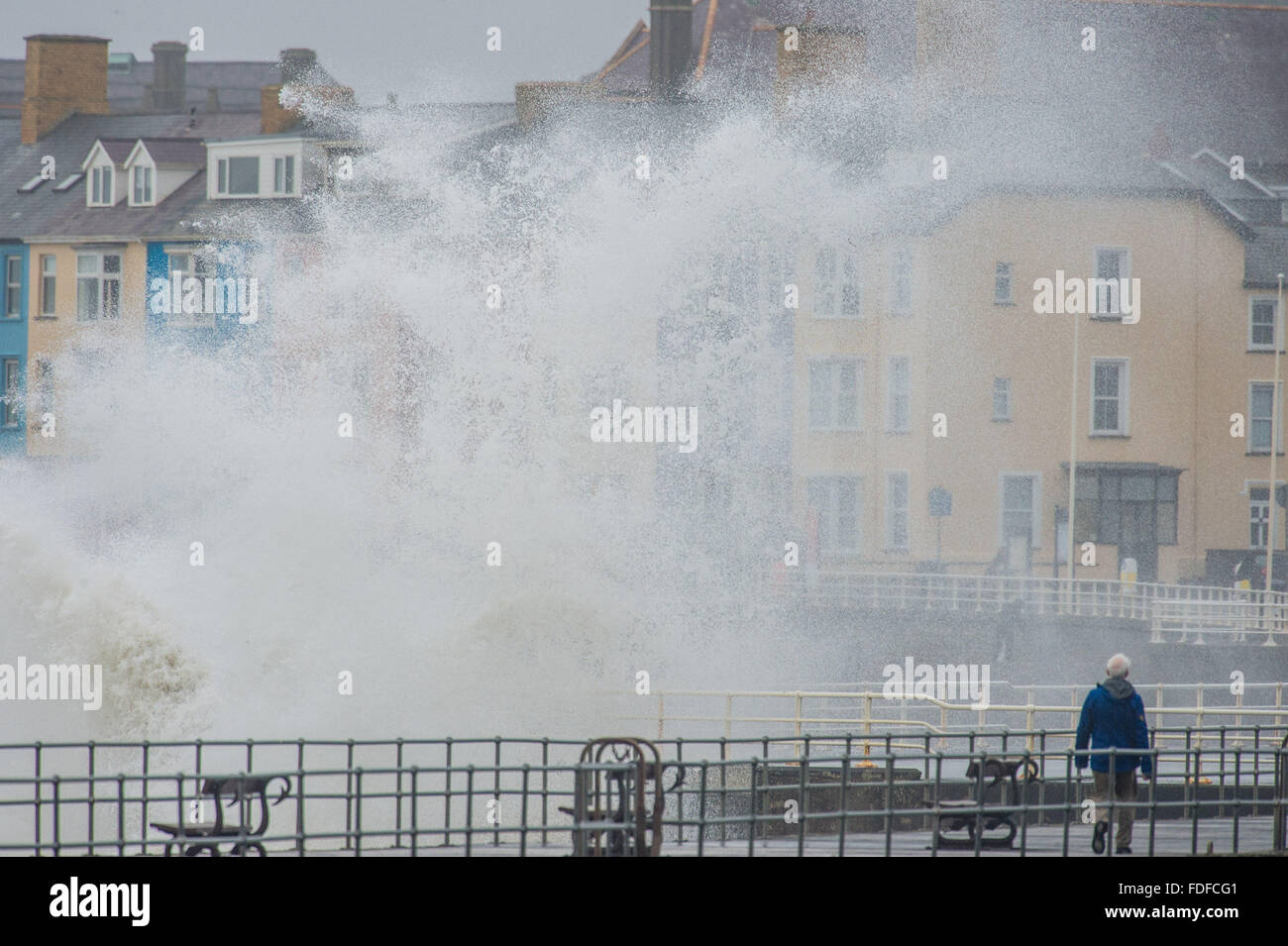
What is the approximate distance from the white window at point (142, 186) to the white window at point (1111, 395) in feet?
69.7

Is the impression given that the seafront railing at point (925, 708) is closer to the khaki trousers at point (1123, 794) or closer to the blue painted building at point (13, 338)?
the khaki trousers at point (1123, 794)

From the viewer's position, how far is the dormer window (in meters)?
40.9

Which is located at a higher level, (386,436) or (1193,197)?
(1193,197)

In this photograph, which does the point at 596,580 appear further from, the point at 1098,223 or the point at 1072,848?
the point at 1098,223

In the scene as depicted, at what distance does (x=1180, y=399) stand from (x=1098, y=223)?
4148mm

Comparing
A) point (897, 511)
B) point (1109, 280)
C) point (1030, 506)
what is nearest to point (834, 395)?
point (897, 511)

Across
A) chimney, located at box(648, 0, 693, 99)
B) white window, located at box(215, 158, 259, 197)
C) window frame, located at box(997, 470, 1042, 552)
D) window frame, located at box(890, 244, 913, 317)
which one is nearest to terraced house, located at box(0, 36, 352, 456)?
white window, located at box(215, 158, 259, 197)

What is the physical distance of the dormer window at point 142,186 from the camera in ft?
134

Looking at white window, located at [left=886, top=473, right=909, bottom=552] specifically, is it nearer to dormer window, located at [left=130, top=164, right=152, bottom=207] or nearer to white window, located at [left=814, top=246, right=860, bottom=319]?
white window, located at [left=814, top=246, right=860, bottom=319]

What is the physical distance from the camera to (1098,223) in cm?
3884

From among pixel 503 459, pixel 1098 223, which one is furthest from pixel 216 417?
pixel 1098 223

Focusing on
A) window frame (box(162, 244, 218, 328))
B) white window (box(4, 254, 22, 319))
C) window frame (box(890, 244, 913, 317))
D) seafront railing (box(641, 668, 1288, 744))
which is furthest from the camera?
white window (box(4, 254, 22, 319))

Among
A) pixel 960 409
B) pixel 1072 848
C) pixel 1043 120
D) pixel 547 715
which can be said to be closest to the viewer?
pixel 1072 848

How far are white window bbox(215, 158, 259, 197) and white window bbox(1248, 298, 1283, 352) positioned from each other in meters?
21.6
